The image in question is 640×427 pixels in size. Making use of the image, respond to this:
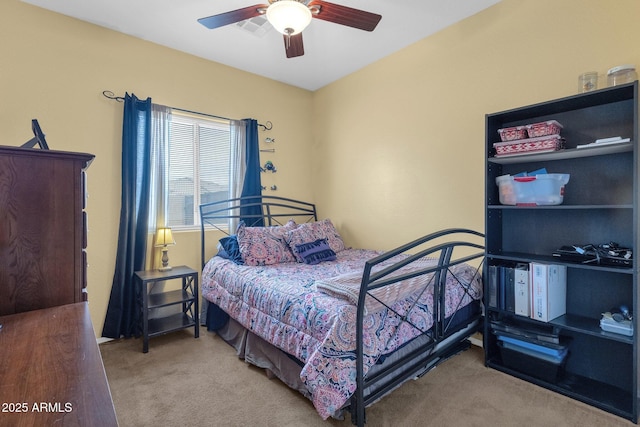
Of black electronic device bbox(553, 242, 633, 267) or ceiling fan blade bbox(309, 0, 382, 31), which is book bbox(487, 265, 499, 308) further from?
ceiling fan blade bbox(309, 0, 382, 31)

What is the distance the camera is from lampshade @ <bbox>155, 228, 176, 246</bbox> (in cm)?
293

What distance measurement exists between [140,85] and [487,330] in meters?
3.71

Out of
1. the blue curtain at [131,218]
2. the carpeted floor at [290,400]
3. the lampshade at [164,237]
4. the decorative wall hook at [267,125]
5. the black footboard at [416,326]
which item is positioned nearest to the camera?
the black footboard at [416,326]

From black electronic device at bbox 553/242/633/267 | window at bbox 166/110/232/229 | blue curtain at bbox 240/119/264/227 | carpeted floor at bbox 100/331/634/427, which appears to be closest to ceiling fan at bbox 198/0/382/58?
window at bbox 166/110/232/229

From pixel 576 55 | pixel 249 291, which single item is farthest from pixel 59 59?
pixel 576 55

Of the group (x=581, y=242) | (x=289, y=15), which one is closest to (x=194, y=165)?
(x=289, y=15)

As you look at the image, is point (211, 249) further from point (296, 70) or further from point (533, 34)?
point (533, 34)

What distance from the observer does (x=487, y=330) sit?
233 centimetres

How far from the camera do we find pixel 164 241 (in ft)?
9.65

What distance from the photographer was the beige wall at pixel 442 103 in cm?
215


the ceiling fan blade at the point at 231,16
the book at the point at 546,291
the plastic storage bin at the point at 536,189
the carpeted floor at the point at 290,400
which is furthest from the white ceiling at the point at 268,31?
Result: the carpeted floor at the point at 290,400

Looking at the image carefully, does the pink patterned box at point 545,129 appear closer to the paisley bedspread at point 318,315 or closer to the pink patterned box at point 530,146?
the pink patterned box at point 530,146

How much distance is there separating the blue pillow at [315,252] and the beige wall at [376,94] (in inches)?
27.3

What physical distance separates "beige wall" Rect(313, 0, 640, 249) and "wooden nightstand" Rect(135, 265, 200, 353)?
1921mm
